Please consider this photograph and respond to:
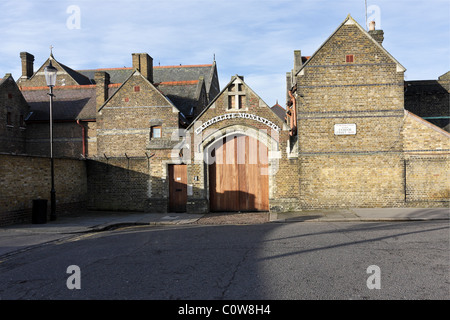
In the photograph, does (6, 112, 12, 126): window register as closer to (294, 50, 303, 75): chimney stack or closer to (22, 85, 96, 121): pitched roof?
(22, 85, 96, 121): pitched roof

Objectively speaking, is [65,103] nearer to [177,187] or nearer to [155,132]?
[155,132]

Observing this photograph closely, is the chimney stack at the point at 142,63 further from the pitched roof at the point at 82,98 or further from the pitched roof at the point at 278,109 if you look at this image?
the pitched roof at the point at 278,109

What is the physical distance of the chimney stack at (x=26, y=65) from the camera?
1372 inches

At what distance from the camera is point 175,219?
49.8 ft

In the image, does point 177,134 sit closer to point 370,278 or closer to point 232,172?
point 232,172

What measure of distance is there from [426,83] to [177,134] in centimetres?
1589

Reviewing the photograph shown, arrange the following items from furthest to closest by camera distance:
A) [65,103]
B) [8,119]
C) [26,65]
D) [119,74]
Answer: [119,74] → [26,65] → [65,103] → [8,119]

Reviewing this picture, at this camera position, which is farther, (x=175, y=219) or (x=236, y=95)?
(x=236, y=95)

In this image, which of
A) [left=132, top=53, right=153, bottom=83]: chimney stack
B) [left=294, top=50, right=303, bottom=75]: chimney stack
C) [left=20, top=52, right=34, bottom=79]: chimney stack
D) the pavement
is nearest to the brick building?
the pavement

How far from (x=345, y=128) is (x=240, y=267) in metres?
11.5

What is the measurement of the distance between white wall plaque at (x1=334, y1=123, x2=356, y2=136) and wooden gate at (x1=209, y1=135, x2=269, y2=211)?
328 centimetres

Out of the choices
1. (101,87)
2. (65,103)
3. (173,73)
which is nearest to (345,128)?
(101,87)

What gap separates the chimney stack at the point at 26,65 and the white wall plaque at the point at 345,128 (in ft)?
100

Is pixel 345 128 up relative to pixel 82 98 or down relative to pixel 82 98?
down
